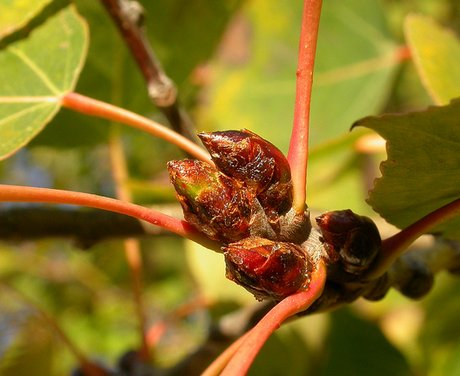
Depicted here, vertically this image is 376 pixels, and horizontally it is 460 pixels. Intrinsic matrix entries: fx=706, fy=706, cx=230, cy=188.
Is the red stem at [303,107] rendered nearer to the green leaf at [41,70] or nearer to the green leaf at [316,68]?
the green leaf at [41,70]

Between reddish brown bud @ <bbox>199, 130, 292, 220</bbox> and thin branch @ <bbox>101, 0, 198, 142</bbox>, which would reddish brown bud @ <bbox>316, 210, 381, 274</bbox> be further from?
thin branch @ <bbox>101, 0, 198, 142</bbox>

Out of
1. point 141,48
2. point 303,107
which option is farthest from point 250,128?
point 303,107

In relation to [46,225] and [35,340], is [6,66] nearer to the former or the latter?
[46,225]

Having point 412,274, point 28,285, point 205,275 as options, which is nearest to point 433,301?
point 205,275

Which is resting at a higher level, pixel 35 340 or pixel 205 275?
pixel 205 275

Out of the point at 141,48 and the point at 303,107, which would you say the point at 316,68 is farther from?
the point at 303,107

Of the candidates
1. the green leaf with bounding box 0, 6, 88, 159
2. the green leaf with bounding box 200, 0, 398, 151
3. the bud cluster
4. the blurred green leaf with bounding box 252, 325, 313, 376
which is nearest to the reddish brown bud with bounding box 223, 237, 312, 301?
the bud cluster
